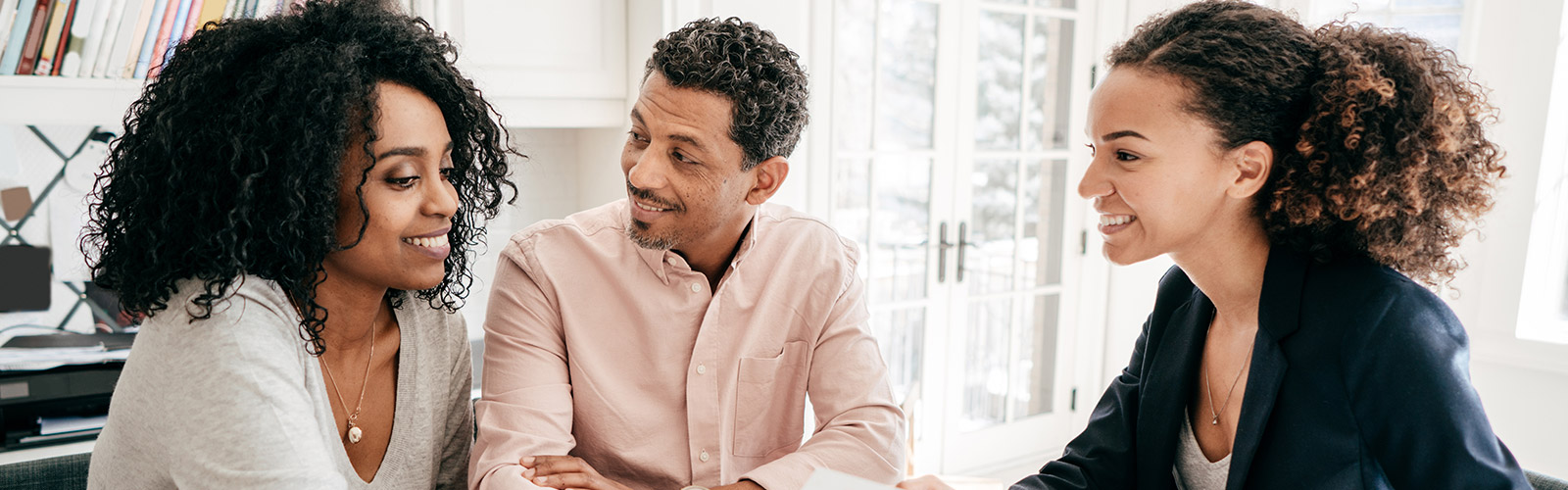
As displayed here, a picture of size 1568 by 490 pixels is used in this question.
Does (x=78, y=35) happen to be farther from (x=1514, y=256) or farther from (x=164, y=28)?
(x=1514, y=256)

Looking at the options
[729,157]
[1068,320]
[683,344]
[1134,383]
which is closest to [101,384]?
[683,344]

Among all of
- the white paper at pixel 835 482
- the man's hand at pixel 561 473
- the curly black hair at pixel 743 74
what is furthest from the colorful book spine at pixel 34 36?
the white paper at pixel 835 482

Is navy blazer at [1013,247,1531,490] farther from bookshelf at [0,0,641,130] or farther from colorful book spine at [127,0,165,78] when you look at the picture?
colorful book spine at [127,0,165,78]

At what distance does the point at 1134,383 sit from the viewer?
4.88ft

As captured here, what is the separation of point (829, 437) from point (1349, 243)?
2.46 ft

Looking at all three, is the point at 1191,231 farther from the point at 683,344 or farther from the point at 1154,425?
the point at 683,344

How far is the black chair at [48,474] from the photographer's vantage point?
4.02ft

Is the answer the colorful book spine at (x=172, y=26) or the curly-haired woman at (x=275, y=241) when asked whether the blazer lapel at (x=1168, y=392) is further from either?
the colorful book spine at (x=172, y=26)

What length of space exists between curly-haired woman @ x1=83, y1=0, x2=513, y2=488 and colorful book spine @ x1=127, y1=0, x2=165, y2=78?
0.87 meters

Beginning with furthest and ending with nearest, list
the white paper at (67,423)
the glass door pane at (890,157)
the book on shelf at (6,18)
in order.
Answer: the glass door pane at (890,157) < the white paper at (67,423) < the book on shelf at (6,18)

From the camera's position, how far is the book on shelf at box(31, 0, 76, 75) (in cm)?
183

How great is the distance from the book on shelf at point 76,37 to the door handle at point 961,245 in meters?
2.51

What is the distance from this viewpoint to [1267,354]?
1.25 meters

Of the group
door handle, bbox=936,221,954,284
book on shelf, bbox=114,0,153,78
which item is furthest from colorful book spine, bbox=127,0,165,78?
door handle, bbox=936,221,954,284
